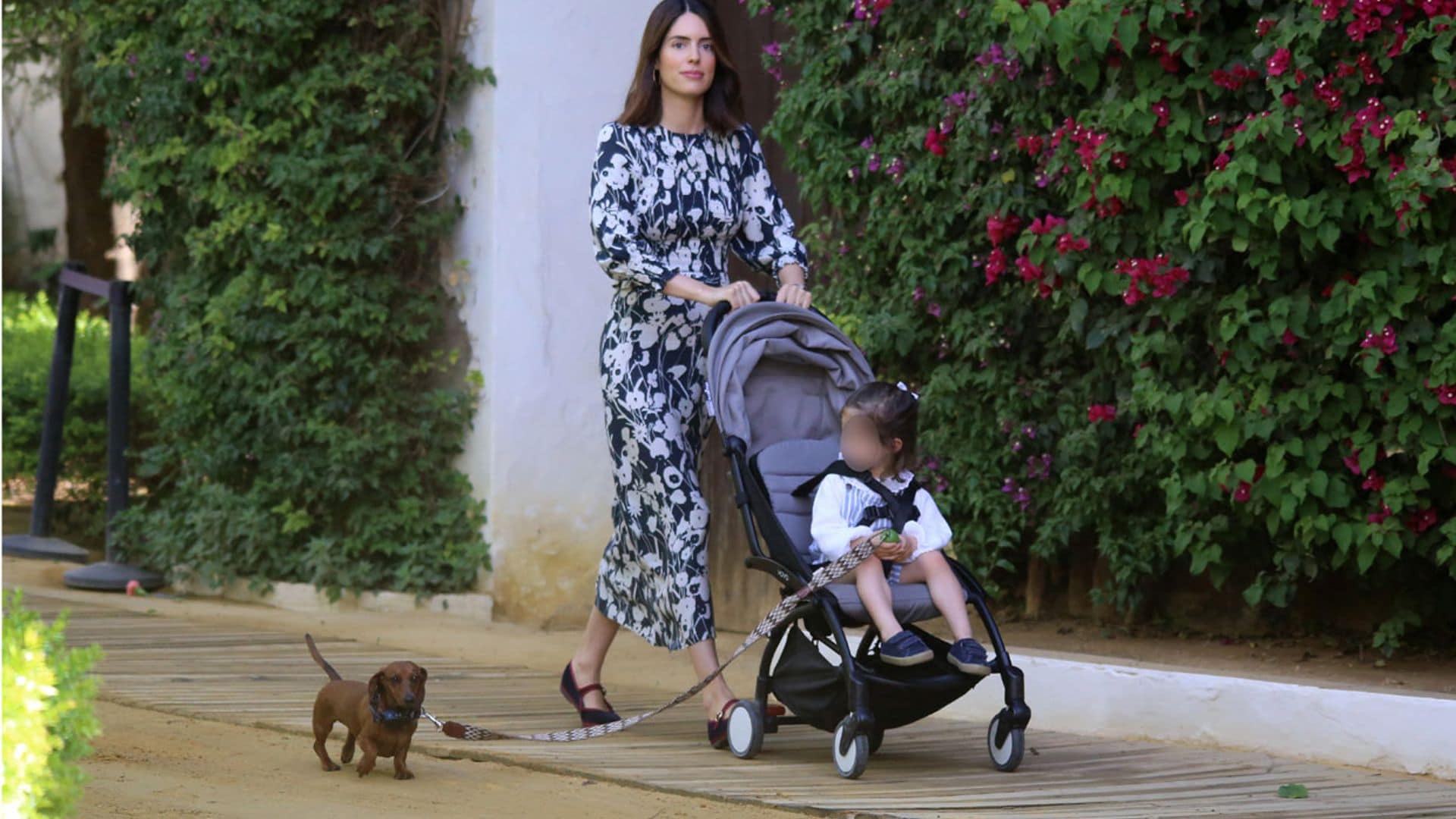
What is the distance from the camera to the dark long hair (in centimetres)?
505

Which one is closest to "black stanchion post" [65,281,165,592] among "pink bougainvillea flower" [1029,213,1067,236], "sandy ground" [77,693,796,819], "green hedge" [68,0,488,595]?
"green hedge" [68,0,488,595]

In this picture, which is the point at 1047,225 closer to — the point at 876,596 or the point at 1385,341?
the point at 1385,341

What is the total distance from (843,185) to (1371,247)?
2.01 metres

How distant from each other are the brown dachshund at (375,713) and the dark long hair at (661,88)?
5.74 feet

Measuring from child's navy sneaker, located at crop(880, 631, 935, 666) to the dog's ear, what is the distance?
120cm

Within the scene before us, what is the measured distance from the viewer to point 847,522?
4531mm

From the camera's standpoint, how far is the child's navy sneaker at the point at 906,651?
14.0 feet

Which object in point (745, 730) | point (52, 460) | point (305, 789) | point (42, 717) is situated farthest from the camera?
point (52, 460)

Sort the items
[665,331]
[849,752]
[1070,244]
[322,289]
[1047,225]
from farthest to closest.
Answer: [322,289] → [1047,225] → [1070,244] → [665,331] → [849,752]

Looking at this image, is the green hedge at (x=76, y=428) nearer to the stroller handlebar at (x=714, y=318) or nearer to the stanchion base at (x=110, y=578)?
the stanchion base at (x=110, y=578)

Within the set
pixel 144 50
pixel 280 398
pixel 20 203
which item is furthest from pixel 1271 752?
pixel 20 203

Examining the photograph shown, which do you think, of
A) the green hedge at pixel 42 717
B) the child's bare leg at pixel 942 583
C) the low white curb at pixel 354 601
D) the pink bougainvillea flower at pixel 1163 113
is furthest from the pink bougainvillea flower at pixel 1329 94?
the low white curb at pixel 354 601

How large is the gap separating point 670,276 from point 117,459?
15.5ft

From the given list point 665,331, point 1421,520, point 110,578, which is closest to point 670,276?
point 665,331
